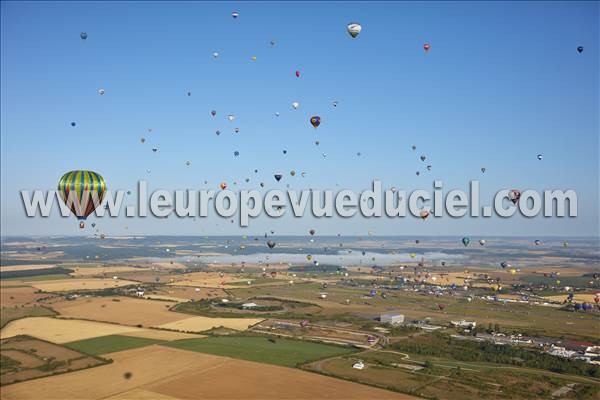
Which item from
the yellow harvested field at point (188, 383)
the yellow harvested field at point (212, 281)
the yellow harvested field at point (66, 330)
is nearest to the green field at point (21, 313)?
the yellow harvested field at point (66, 330)

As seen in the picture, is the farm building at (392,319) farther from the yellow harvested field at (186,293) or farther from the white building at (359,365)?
the yellow harvested field at (186,293)

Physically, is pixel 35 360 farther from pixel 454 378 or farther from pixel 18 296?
pixel 18 296

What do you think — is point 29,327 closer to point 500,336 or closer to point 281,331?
point 281,331

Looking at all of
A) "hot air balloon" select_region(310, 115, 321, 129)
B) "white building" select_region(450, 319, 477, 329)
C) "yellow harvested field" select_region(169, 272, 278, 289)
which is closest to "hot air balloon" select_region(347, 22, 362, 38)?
"hot air balloon" select_region(310, 115, 321, 129)

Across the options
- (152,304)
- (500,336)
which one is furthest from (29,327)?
(500,336)

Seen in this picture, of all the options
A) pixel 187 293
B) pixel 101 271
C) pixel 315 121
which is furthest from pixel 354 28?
pixel 101 271

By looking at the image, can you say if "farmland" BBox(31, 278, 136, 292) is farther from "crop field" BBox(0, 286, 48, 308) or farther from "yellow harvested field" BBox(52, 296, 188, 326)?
"yellow harvested field" BBox(52, 296, 188, 326)
